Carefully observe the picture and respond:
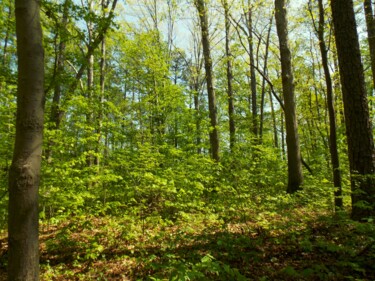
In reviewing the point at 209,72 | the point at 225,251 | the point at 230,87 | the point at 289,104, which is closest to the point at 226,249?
the point at 225,251

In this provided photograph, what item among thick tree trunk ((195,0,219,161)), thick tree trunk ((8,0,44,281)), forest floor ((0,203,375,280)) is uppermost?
thick tree trunk ((195,0,219,161))

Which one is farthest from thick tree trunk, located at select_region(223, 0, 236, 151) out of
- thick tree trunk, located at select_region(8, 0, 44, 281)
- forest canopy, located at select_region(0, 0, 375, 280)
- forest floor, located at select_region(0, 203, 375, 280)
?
thick tree trunk, located at select_region(8, 0, 44, 281)

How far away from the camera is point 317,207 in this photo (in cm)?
709

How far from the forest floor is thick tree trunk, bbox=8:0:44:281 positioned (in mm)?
1519

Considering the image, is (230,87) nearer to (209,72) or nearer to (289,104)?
(209,72)

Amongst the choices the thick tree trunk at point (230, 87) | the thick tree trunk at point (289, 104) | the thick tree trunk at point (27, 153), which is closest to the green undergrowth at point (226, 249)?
the thick tree trunk at point (27, 153)

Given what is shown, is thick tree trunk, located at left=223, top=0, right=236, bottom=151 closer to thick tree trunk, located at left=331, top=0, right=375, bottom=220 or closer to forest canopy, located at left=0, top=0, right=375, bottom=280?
forest canopy, located at left=0, top=0, right=375, bottom=280

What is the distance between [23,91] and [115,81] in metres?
22.8

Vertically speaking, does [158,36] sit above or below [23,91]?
above

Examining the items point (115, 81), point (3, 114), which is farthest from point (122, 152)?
point (115, 81)

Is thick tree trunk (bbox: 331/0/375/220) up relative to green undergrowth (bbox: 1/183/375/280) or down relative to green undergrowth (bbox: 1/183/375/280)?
up

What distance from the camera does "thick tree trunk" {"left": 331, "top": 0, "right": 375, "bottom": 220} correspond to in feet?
16.3

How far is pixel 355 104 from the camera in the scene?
505 cm

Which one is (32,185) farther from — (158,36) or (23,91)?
(158,36)
